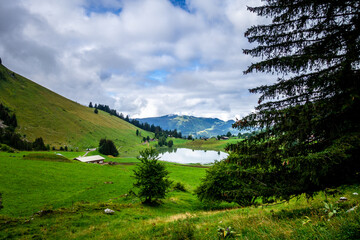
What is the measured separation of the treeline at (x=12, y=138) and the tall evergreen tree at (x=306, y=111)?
106 m

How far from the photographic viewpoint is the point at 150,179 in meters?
20.5

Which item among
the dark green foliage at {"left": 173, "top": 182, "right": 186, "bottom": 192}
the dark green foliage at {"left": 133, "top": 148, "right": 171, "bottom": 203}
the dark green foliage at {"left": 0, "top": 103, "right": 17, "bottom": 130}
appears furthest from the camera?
the dark green foliage at {"left": 0, "top": 103, "right": 17, "bottom": 130}

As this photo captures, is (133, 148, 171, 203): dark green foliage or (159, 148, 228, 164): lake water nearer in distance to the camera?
(133, 148, 171, 203): dark green foliage

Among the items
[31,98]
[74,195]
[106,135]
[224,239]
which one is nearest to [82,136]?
[106,135]

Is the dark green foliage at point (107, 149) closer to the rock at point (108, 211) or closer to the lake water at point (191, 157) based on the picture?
the lake water at point (191, 157)

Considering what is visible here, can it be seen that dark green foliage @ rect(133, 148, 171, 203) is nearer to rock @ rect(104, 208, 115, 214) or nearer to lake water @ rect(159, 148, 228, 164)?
rock @ rect(104, 208, 115, 214)

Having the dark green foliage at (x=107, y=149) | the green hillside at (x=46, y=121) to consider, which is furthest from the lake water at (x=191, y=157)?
the dark green foliage at (x=107, y=149)

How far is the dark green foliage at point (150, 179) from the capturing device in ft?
66.9

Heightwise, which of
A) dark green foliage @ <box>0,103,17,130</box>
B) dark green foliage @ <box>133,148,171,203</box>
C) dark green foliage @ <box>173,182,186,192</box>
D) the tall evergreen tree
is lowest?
dark green foliage @ <box>173,182,186,192</box>

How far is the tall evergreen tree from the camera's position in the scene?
491 cm

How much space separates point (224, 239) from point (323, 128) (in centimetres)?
550

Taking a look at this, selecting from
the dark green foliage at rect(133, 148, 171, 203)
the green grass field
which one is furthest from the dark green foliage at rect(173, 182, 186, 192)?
the dark green foliage at rect(133, 148, 171, 203)

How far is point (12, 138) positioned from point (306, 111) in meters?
110

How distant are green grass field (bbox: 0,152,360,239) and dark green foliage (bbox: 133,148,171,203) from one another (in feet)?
5.00
